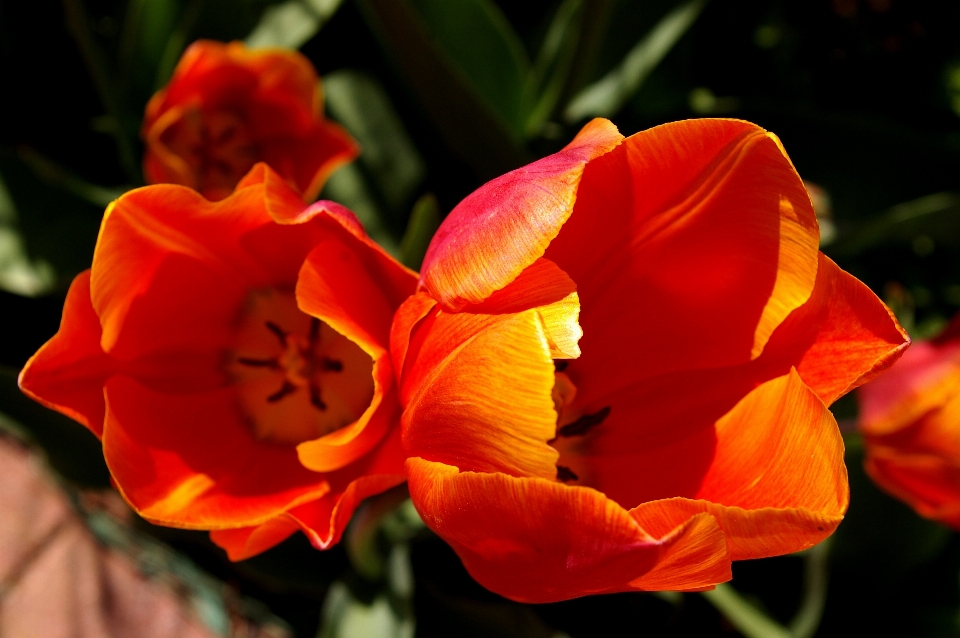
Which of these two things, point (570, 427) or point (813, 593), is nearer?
point (570, 427)

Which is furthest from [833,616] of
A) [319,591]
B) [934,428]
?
[319,591]

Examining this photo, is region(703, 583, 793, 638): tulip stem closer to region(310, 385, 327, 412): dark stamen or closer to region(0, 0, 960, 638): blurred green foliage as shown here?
region(0, 0, 960, 638): blurred green foliage

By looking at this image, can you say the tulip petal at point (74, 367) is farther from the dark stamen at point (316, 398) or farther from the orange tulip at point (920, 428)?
the orange tulip at point (920, 428)

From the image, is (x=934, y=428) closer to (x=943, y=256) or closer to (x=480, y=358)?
(x=943, y=256)

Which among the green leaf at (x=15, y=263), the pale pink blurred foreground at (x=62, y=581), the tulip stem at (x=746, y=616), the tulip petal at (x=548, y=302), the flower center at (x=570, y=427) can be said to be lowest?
the pale pink blurred foreground at (x=62, y=581)

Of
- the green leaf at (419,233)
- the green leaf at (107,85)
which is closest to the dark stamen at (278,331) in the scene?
the green leaf at (419,233)

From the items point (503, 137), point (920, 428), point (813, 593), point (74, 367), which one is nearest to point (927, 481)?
point (920, 428)

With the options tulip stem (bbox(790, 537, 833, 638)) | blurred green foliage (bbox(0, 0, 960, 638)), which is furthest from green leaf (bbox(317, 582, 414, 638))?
tulip stem (bbox(790, 537, 833, 638))

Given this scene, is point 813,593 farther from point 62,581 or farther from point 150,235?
point 62,581
